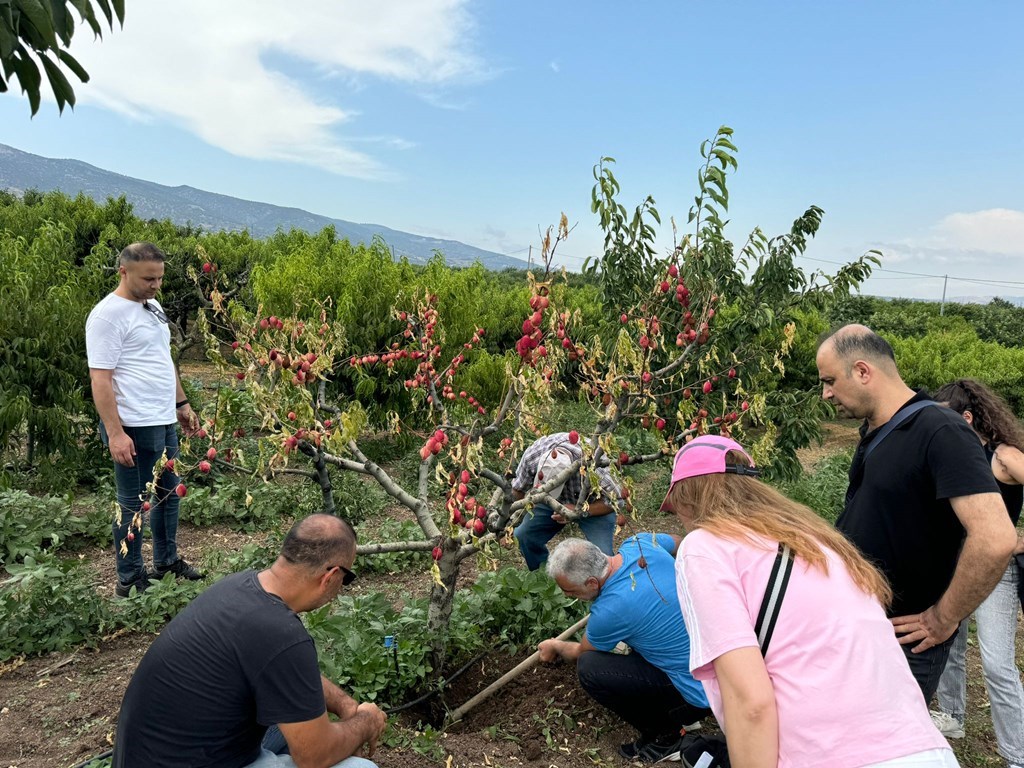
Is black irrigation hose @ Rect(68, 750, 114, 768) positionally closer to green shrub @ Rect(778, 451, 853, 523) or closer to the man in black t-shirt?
the man in black t-shirt

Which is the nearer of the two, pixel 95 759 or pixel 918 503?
pixel 918 503

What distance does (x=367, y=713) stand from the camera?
2328 millimetres

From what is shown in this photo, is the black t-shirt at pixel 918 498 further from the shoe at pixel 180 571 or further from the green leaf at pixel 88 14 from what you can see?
the shoe at pixel 180 571

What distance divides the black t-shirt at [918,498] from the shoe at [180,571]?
→ 3.89 m

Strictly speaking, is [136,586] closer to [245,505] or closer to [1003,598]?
[245,505]

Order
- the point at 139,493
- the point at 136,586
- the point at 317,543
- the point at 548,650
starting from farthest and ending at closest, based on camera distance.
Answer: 1. the point at 136,586
2. the point at 139,493
3. the point at 548,650
4. the point at 317,543

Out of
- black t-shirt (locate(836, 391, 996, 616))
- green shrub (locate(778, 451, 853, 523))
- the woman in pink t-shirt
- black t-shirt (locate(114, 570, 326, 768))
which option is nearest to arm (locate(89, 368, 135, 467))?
black t-shirt (locate(114, 570, 326, 768))

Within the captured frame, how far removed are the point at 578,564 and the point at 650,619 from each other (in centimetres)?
39

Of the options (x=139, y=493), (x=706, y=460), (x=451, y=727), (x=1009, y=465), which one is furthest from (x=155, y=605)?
(x=1009, y=465)

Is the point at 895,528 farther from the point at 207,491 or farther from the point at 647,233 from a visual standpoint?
the point at 207,491

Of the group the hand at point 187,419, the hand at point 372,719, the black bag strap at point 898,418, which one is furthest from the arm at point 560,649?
the hand at point 187,419

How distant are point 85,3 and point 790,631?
2420 mm

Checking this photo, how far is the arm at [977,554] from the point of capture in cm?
209

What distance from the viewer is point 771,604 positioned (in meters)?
1.57
